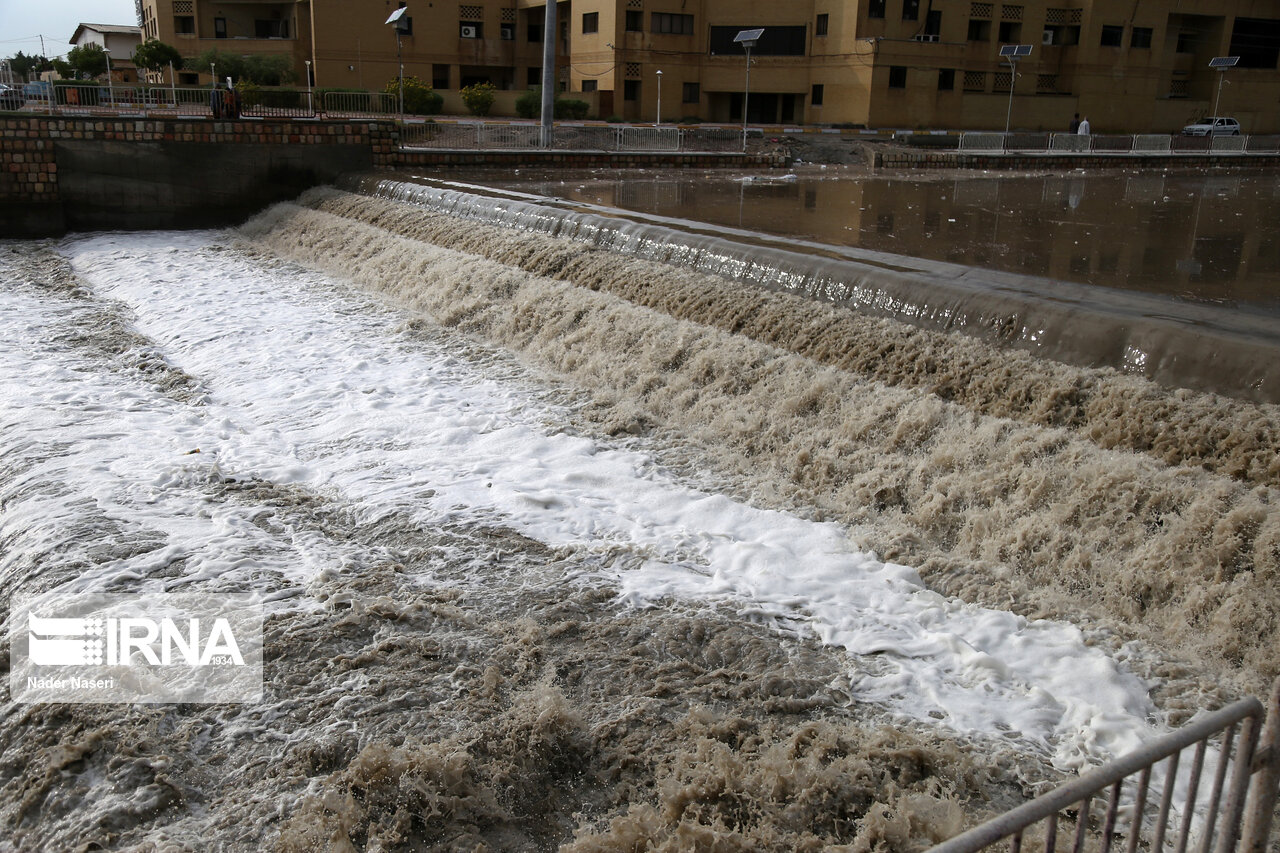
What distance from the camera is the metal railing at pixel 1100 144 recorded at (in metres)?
25.3

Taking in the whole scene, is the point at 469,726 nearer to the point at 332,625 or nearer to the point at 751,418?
the point at 332,625

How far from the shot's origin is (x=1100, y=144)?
26.2m

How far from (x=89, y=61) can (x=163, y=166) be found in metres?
28.5

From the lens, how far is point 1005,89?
35.2 meters

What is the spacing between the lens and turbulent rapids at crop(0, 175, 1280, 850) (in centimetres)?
348

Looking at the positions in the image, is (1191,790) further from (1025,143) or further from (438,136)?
(1025,143)

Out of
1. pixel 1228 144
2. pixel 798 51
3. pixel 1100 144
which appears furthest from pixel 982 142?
pixel 798 51

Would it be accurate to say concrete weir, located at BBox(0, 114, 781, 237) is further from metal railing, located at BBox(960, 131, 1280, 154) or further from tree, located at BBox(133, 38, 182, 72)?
tree, located at BBox(133, 38, 182, 72)

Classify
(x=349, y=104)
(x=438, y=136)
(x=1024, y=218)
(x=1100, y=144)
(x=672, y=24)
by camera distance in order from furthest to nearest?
1. (x=672, y=24)
2. (x=1100, y=144)
3. (x=349, y=104)
4. (x=438, y=136)
5. (x=1024, y=218)

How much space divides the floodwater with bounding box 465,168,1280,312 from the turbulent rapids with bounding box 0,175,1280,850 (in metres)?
1.79

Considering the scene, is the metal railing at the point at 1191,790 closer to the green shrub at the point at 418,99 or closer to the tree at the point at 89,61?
the green shrub at the point at 418,99

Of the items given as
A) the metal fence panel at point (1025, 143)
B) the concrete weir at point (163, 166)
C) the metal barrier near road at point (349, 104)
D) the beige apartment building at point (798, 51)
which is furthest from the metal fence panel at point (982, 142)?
the concrete weir at point (163, 166)

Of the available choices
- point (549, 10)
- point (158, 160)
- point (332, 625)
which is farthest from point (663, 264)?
point (549, 10)

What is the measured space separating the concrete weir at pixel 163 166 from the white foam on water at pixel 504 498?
701 centimetres
